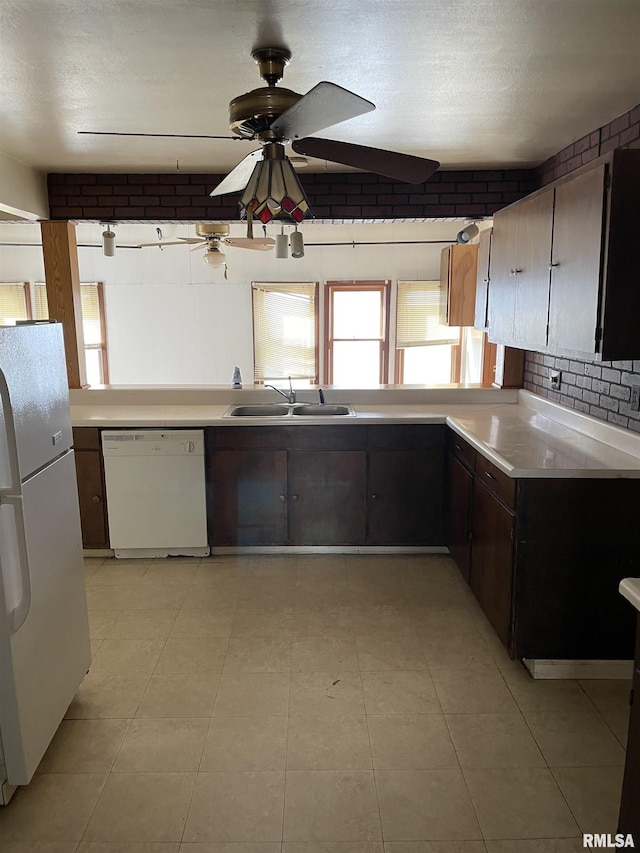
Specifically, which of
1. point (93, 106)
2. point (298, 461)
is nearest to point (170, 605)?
point (298, 461)

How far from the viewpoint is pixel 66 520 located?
2240 mm

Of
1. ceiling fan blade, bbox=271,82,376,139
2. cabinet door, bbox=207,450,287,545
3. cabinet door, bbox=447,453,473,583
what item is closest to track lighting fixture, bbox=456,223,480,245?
cabinet door, bbox=447,453,473,583

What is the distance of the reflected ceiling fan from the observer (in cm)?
183

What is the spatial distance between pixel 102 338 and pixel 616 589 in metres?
6.40

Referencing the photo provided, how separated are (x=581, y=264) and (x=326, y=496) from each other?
2.01 m

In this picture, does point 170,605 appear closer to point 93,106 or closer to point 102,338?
point 93,106

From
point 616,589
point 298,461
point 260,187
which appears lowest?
point 616,589

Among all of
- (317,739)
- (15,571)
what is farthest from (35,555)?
(317,739)

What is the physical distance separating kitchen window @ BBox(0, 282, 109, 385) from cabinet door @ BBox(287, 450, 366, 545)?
165 inches

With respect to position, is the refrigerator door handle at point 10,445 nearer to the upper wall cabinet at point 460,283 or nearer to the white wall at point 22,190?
the white wall at point 22,190

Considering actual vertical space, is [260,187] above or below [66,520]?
above

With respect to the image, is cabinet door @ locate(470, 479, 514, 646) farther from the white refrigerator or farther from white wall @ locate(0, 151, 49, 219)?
white wall @ locate(0, 151, 49, 219)

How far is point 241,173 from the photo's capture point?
7.22 ft

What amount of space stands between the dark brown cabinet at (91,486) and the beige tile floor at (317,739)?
24.2 inches
